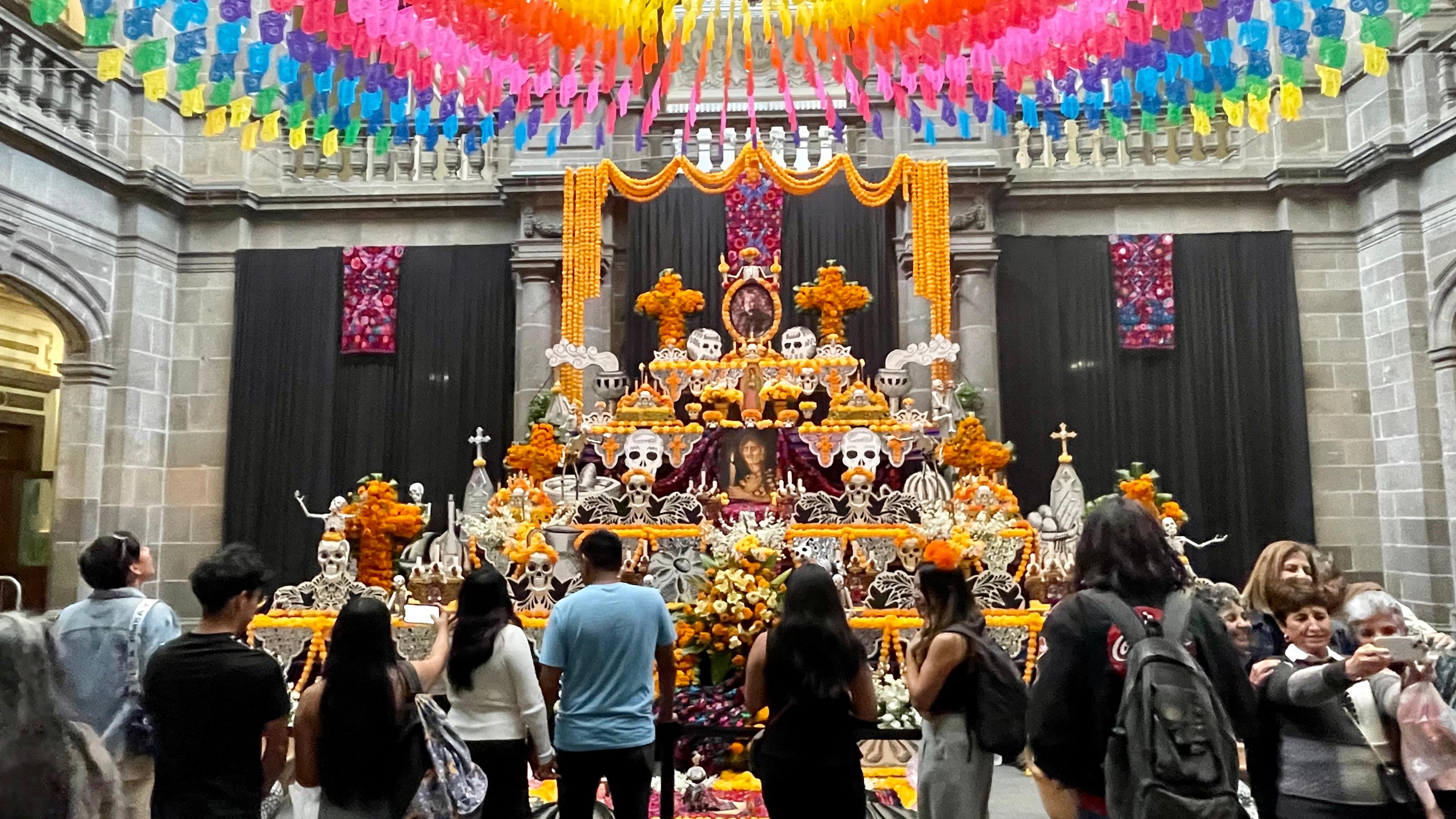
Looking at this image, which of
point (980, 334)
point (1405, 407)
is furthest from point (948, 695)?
point (1405, 407)

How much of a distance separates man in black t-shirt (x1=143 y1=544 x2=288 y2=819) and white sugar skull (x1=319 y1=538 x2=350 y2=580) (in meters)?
3.88

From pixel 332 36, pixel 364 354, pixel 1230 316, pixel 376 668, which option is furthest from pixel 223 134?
pixel 1230 316

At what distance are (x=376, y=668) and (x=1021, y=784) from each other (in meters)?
3.96

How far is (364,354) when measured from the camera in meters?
9.37

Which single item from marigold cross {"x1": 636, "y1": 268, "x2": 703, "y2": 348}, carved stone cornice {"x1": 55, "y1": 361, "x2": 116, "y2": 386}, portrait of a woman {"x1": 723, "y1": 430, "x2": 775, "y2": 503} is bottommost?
portrait of a woman {"x1": 723, "y1": 430, "x2": 775, "y2": 503}

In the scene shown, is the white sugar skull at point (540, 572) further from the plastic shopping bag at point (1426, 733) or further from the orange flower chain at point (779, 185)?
the plastic shopping bag at point (1426, 733)

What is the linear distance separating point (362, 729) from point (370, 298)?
26.1 feet

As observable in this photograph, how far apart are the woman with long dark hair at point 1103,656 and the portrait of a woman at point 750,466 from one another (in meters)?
5.01

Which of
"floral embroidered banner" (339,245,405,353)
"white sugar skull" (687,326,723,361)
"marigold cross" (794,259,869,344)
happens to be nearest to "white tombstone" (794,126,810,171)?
"marigold cross" (794,259,869,344)

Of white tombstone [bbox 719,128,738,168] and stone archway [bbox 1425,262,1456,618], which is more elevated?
white tombstone [bbox 719,128,738,168]

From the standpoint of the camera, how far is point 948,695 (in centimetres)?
276

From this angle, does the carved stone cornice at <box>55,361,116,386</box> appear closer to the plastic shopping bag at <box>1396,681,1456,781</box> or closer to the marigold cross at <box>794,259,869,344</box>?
the marigold cross at <box>794,259,869,344</box>

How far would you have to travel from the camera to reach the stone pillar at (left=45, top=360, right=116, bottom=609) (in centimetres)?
809

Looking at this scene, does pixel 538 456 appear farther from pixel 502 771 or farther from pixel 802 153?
pixel 502 771
